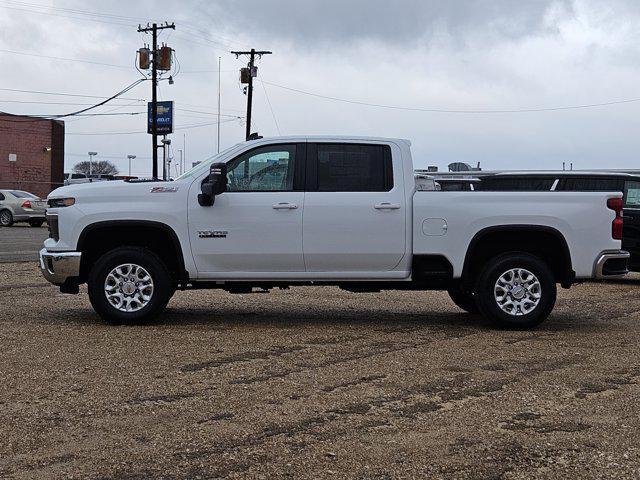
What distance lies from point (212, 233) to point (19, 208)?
2710 cm

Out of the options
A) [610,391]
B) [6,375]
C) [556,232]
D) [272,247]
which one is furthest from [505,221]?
[6,375]

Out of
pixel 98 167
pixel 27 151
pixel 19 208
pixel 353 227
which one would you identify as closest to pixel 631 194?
pixel 353 227

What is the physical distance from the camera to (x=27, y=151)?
59.7m

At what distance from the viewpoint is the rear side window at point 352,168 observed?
32.6 feet

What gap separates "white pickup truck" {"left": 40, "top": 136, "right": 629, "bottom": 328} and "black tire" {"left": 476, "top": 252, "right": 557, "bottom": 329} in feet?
0.04

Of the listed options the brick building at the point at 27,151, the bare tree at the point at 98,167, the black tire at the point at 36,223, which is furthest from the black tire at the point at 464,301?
the bare tree at the point at 98,167

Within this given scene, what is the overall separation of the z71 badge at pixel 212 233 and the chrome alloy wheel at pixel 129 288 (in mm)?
706

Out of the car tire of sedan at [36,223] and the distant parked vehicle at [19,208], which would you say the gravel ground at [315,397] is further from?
the car tire of sedan at [36,223]

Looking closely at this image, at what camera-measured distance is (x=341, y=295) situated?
13.6 metres

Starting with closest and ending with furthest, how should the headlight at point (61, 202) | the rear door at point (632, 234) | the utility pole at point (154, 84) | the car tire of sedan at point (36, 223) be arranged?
the headlight at point (61, 202) → the rear door at point (632, 234) → the car tire of sedan at point (36, 223) → the utility pole at point (154, 84)

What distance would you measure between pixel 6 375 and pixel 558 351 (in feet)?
15.6

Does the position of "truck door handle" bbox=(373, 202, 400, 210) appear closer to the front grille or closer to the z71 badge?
the z71 badge

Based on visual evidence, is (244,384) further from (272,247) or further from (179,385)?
(272,247)

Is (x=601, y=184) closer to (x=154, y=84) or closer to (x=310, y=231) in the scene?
(x=310, y=231)
